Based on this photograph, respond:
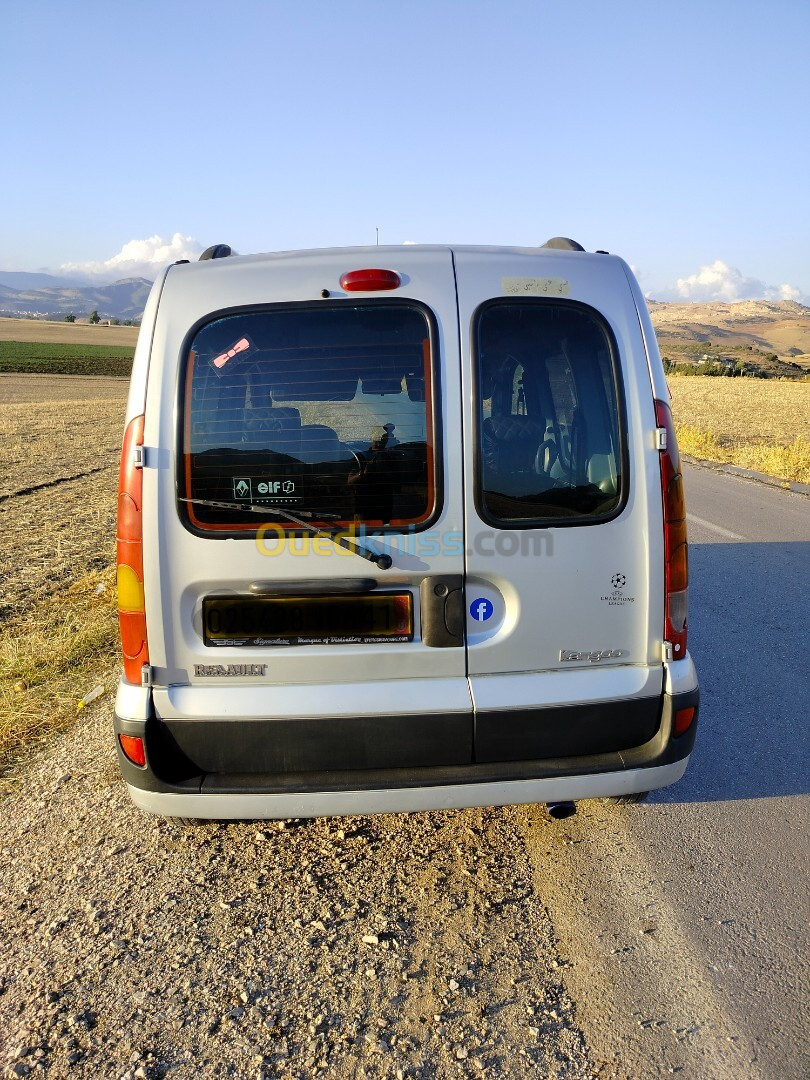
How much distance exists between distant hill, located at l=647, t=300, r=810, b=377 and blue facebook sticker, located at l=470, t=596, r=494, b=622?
85446mm

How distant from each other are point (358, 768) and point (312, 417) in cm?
118

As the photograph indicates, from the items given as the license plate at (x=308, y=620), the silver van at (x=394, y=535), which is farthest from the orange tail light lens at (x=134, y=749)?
the license plate at (x=308, y=620)

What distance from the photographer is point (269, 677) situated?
281 centimetres

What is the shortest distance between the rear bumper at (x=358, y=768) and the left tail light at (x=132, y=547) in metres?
0.28

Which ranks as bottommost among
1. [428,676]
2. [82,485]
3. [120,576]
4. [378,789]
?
[82,485]

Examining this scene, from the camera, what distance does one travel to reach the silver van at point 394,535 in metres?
2.71

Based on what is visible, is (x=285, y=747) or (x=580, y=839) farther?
(x=580, y=839)

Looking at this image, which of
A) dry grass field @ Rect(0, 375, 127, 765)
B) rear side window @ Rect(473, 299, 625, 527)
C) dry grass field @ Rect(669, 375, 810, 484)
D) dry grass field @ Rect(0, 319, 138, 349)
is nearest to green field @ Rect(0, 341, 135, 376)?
dry grass field @ Rect(0, 319, 138, 349)

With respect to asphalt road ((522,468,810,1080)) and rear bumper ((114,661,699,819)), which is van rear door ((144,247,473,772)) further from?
asphalt road ((522,468,810,1080))

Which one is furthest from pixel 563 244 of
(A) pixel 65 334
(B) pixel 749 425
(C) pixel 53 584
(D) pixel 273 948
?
(A) pixel 65 334

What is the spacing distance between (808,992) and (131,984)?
203 cm

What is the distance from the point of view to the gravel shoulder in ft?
7.41

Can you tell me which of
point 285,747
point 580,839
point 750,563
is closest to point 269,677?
point 285,747

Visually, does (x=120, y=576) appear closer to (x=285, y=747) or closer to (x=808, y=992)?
(x=285, y=747)
